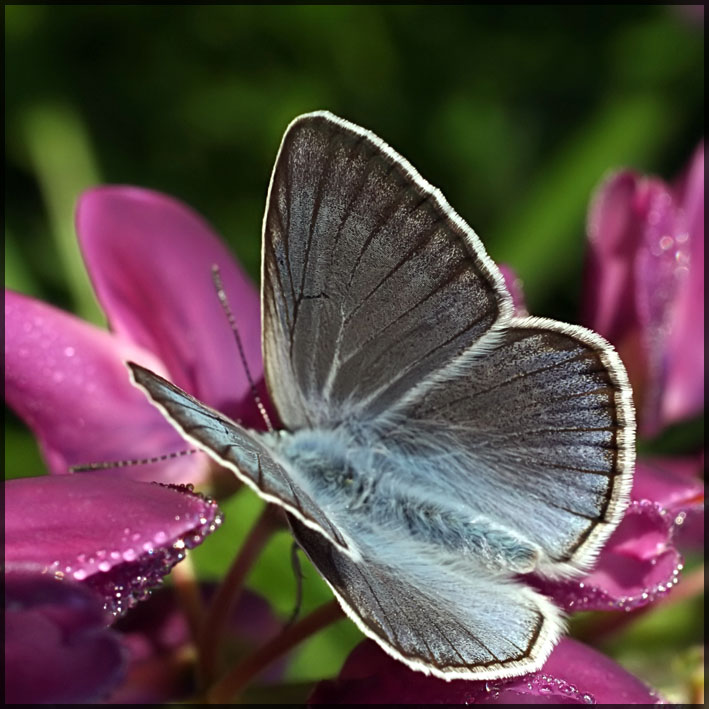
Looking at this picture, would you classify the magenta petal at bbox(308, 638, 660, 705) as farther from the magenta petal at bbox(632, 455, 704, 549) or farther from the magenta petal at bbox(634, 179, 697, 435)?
the magenta petal at bbox(634, 179, 697, 435)

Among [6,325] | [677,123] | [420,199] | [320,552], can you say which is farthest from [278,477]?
[677,123]

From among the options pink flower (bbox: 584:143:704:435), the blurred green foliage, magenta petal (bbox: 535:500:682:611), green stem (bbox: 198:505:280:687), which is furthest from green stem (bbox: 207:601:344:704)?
the blurred green foliage

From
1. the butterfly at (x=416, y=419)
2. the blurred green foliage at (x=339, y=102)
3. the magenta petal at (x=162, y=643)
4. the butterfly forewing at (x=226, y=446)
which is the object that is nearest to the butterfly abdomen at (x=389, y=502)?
the butterfly at (x=416, y=419)

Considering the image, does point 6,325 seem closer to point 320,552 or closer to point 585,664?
point 320,552

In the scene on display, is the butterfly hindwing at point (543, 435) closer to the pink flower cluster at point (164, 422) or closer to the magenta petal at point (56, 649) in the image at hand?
the pink flower cluster at point (164, 422)

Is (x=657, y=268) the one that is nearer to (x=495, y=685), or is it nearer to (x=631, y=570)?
(x=631, y=570)

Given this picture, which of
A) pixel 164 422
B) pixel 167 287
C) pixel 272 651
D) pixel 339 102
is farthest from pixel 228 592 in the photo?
pixel 339 102

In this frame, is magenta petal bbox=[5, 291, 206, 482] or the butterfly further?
magenta petal bbox=[5, 291, 206, 482]
